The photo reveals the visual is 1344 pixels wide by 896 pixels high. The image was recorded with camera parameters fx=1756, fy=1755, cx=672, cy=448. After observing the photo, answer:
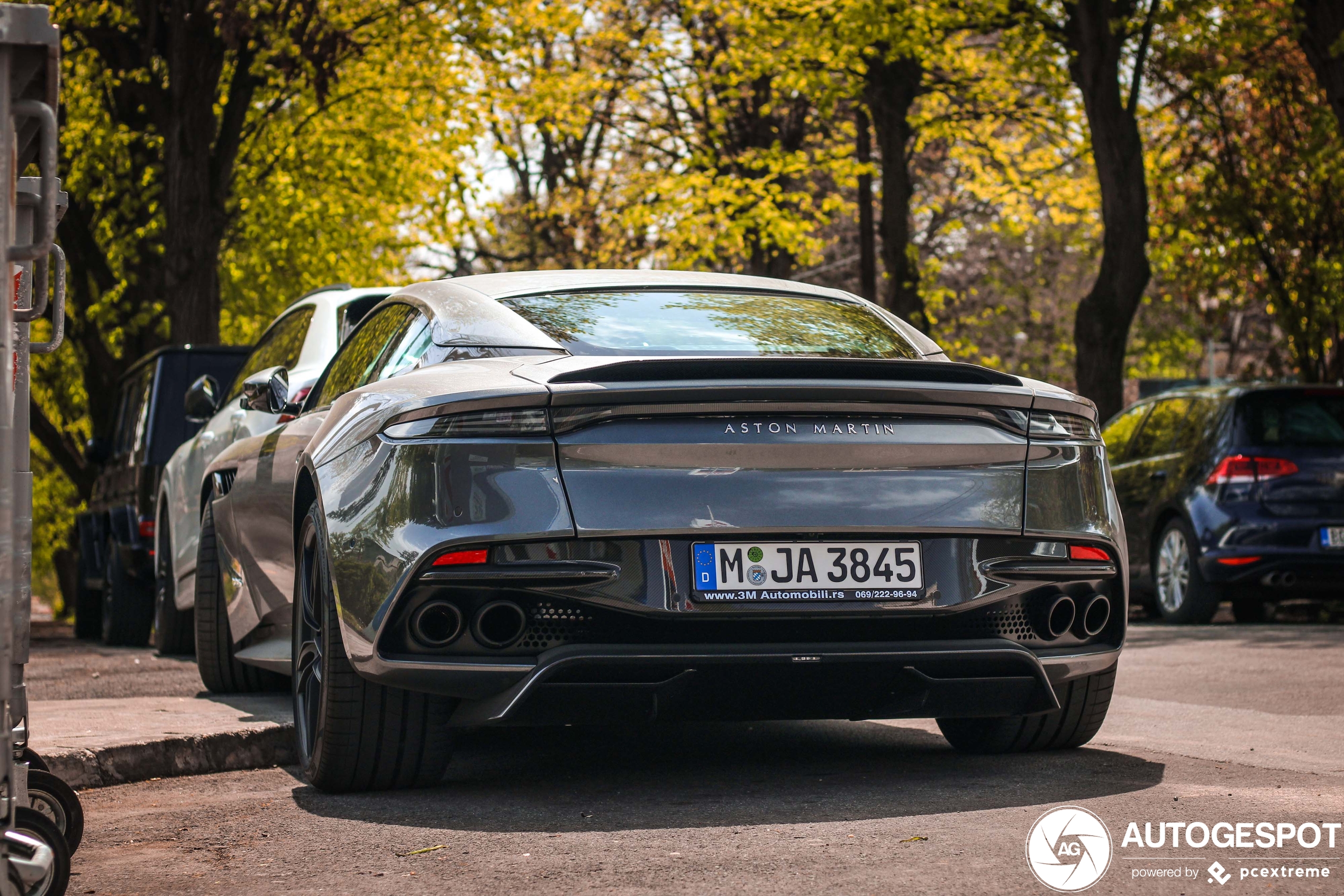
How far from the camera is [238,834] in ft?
14.8

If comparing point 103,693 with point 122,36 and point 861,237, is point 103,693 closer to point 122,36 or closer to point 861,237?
point 122,36

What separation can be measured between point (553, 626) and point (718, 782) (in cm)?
88

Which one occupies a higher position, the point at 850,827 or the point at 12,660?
the point at 12,660

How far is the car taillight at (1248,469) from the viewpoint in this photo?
1192 centimetres

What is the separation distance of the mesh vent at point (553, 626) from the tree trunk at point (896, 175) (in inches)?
650

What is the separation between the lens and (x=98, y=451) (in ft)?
47.1

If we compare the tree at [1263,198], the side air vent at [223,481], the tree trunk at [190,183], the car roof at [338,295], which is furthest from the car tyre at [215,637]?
the tree at [1263,198]

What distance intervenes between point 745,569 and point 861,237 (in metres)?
19.1

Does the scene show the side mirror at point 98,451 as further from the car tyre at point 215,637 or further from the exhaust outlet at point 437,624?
the exhaust outlet at point 437,624

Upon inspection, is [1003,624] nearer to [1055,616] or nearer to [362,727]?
[1055,616]

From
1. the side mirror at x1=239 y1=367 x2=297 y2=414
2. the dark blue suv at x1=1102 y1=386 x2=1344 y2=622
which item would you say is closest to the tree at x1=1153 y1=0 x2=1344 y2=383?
the dark blue suv at x1=1102 y1=386 x2=1344 y2=622

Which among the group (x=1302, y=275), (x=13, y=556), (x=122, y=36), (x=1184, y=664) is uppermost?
(x=122, y=36)

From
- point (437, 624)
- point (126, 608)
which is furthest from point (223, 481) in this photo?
point (126, 608)

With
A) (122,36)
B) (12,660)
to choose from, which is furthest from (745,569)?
(122,36)
